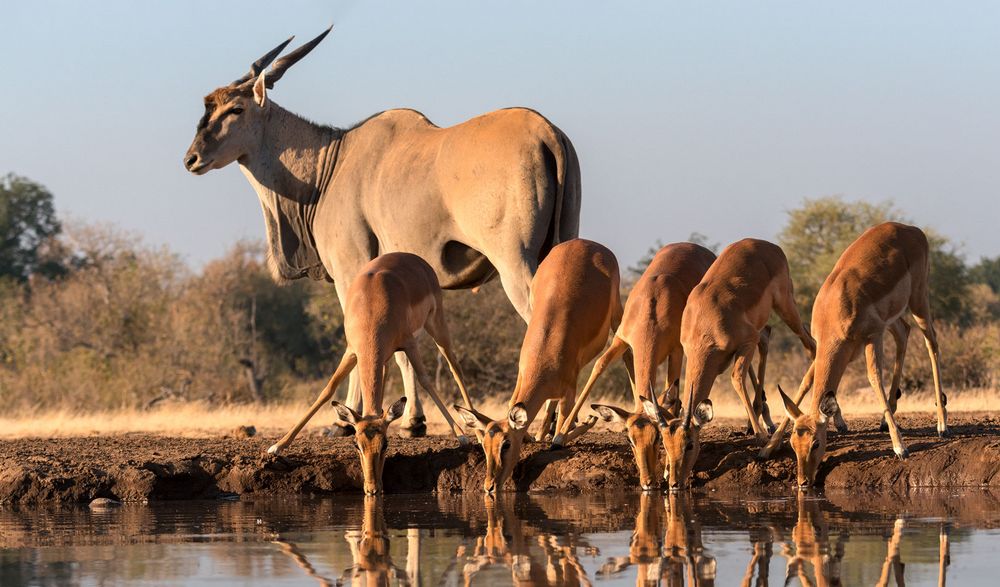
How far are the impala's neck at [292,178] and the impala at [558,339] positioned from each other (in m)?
4.02

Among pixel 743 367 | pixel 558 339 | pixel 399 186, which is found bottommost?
pixel 743 367

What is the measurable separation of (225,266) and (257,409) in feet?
63.4

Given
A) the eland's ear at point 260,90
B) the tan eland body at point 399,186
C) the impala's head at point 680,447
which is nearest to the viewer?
the impala's head at point 680,447

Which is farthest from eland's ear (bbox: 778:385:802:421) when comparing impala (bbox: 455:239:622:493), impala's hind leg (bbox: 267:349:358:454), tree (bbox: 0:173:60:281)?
tree (bbox: 0:173:60:281)

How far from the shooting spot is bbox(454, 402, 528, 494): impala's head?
11562 mm

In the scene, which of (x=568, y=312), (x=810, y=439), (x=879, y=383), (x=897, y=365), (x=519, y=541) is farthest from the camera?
(x=897, y=365)

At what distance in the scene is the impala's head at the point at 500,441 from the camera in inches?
455

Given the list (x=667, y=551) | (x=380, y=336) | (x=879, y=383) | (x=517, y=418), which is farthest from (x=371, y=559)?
(x=879, y=383)

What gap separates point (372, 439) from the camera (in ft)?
39.1

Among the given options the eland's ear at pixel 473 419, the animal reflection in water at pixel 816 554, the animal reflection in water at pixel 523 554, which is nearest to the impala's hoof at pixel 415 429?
the eland's ear at pixel 473 419

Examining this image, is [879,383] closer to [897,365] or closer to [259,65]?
[897,365]

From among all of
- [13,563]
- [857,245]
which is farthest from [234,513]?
[857,245]

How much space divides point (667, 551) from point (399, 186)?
768cm

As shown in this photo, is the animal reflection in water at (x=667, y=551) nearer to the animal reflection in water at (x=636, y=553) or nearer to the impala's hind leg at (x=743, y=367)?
the animal reflection in water at (x=636, y=553)
